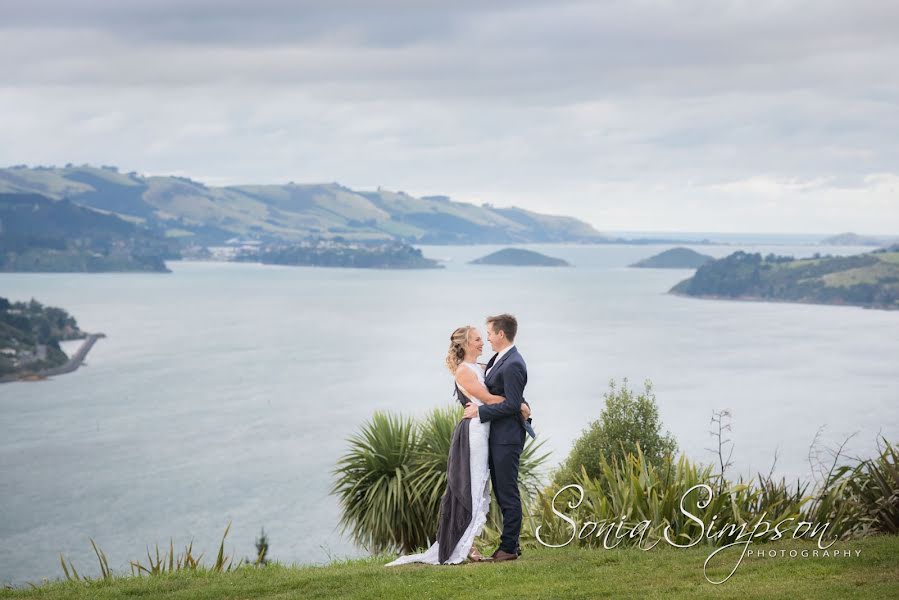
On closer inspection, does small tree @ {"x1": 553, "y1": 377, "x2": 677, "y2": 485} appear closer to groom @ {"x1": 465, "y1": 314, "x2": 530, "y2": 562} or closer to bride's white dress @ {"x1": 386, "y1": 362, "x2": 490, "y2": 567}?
bride's white dress @ {"x1": 386, "y1": 362, "x2": 490, "y2": 567}

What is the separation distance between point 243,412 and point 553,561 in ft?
256

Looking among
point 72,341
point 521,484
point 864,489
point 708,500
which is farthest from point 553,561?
point 72,341

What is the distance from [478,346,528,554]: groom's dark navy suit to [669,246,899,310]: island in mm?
153243

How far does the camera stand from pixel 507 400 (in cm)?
611

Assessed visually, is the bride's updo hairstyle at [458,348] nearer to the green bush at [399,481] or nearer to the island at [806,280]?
the green bush at [399,481]


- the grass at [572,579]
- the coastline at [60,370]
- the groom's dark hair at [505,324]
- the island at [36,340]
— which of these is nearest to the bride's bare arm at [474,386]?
the groom's dark hair at [505,324]

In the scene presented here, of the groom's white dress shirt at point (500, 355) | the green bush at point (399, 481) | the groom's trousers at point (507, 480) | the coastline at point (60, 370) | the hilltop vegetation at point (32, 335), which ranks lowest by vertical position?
the coastline at point (60, 370)

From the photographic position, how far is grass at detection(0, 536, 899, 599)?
5250 mm

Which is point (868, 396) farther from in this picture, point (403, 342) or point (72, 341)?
point (72, 341)

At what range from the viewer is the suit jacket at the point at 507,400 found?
6.09 m

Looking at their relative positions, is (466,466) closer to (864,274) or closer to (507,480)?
(507,480)

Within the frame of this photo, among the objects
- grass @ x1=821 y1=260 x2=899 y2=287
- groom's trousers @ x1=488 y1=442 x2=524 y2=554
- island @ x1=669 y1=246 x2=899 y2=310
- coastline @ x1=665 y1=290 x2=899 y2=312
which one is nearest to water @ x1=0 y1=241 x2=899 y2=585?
coastline @ x1=665 y1=290 x2=899 y2=312

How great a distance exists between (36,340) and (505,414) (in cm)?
12762

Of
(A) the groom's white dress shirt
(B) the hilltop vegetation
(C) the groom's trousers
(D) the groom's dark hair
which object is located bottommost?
(B) the hilltop vegetation
